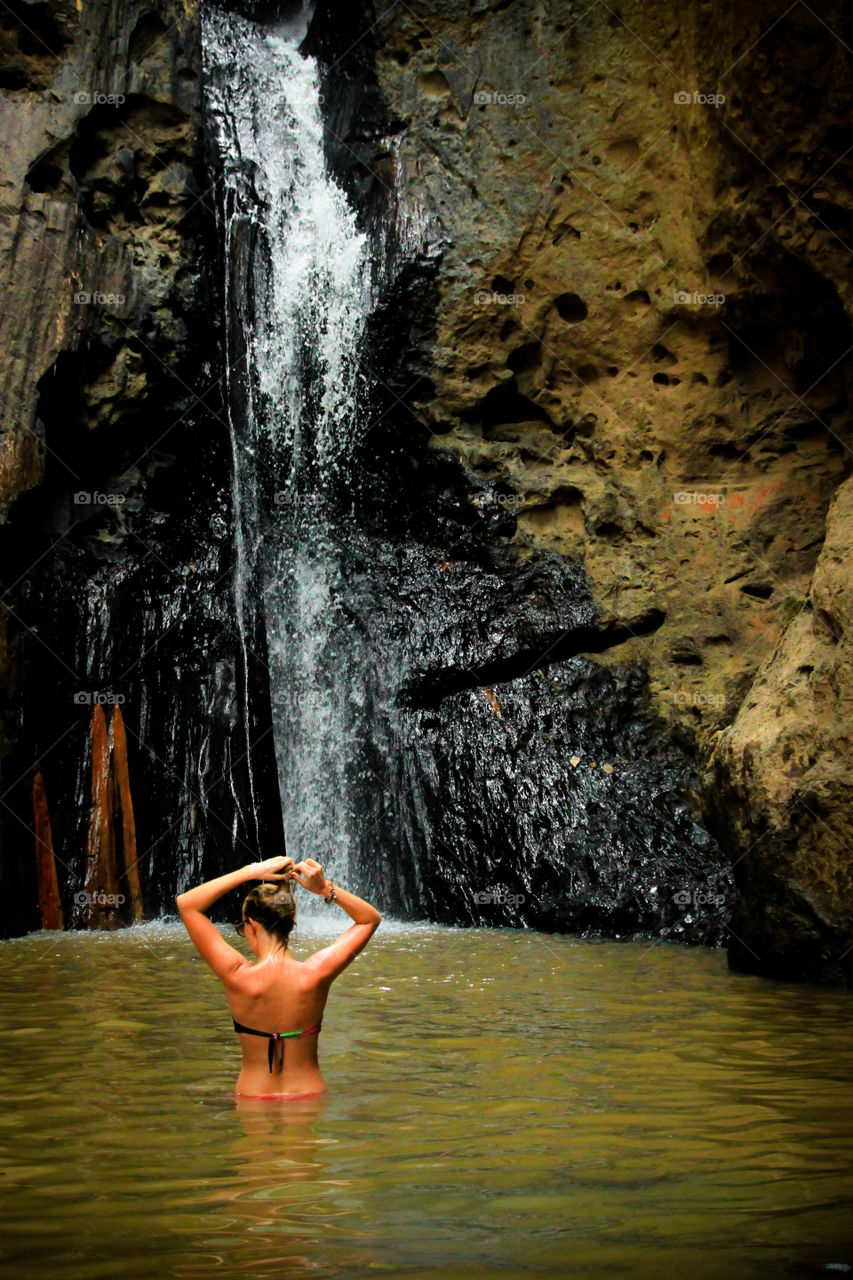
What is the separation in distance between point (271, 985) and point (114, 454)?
8.94 metres

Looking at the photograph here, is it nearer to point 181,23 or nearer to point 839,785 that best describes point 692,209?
point 181,23

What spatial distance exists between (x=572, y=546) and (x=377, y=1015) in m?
7.01

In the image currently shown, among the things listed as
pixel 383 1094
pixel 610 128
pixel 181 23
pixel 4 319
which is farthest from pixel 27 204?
pixel 383 1094

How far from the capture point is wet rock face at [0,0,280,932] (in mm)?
10672

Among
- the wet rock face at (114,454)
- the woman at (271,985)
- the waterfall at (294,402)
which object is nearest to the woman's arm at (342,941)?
the woman at (271,985)

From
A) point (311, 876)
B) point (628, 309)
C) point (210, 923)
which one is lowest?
point (210, 923)

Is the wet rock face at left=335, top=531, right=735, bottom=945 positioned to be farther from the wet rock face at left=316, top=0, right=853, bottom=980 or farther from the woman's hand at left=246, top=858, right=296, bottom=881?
the woman's hand at left=246, top=858, right=296, bottom=881

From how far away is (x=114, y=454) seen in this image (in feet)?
40.1

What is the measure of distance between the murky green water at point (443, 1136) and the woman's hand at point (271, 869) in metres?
0.83

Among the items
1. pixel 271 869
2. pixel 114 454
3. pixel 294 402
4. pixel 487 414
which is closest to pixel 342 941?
pixel 271 869

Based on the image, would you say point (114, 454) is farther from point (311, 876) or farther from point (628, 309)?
point (311, 876)

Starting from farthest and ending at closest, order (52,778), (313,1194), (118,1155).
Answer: (52,778), (118,1155), (313,1194)

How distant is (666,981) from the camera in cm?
760

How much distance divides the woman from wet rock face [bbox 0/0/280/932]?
20.7 feet
